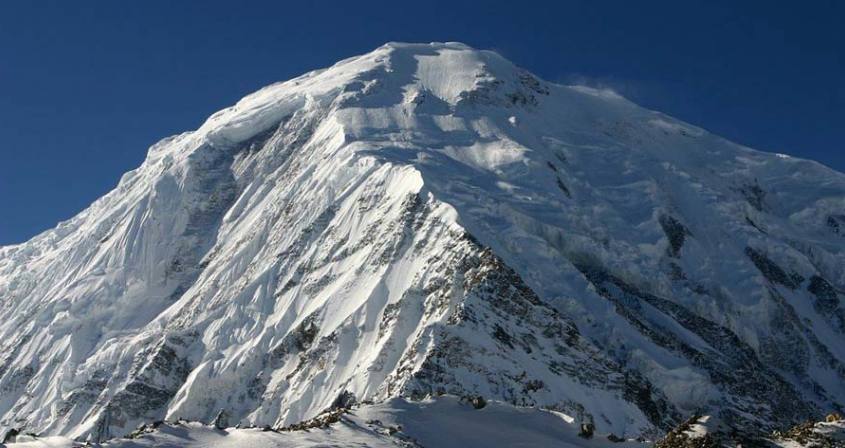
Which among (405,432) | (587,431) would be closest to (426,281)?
(587,431)

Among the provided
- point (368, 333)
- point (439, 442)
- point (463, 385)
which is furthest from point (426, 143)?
point (439, 442)

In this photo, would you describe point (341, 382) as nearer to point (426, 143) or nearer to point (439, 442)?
point (426, 143)

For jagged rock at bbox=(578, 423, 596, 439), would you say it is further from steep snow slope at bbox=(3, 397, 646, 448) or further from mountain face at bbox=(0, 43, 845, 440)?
mountain face at bbox=(0, 43, 845, 440)

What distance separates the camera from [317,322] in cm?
12606

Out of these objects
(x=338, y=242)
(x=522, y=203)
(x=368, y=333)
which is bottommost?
(x=368, y=333)

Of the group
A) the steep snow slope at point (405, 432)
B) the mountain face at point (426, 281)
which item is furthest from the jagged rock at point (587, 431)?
the mountain face at point (426, 281)

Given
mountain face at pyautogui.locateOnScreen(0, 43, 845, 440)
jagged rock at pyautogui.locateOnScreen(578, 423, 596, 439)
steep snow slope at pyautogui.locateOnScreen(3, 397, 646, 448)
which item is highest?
mountain face at pyautogui.locateOnScreen(0, 43, 845, 440)

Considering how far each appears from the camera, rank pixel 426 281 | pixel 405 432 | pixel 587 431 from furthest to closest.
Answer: pixel 426 281, pixel 587 431, pixel 405 432

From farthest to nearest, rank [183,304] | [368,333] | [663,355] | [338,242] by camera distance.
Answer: [183,304] → [338,242] → [663,355] → [368,333]

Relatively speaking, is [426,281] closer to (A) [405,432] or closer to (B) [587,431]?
(B) [587,431]

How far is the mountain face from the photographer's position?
11412cm

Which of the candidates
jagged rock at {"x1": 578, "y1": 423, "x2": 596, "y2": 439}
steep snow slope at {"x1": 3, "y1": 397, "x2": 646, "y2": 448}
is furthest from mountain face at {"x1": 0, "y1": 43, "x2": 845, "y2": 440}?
steep snow slope at {"x1": 3, "y1": 397, "x2": 646, "y2": 448}

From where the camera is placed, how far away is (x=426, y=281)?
396 ft

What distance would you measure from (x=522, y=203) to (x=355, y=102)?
1700 inches
